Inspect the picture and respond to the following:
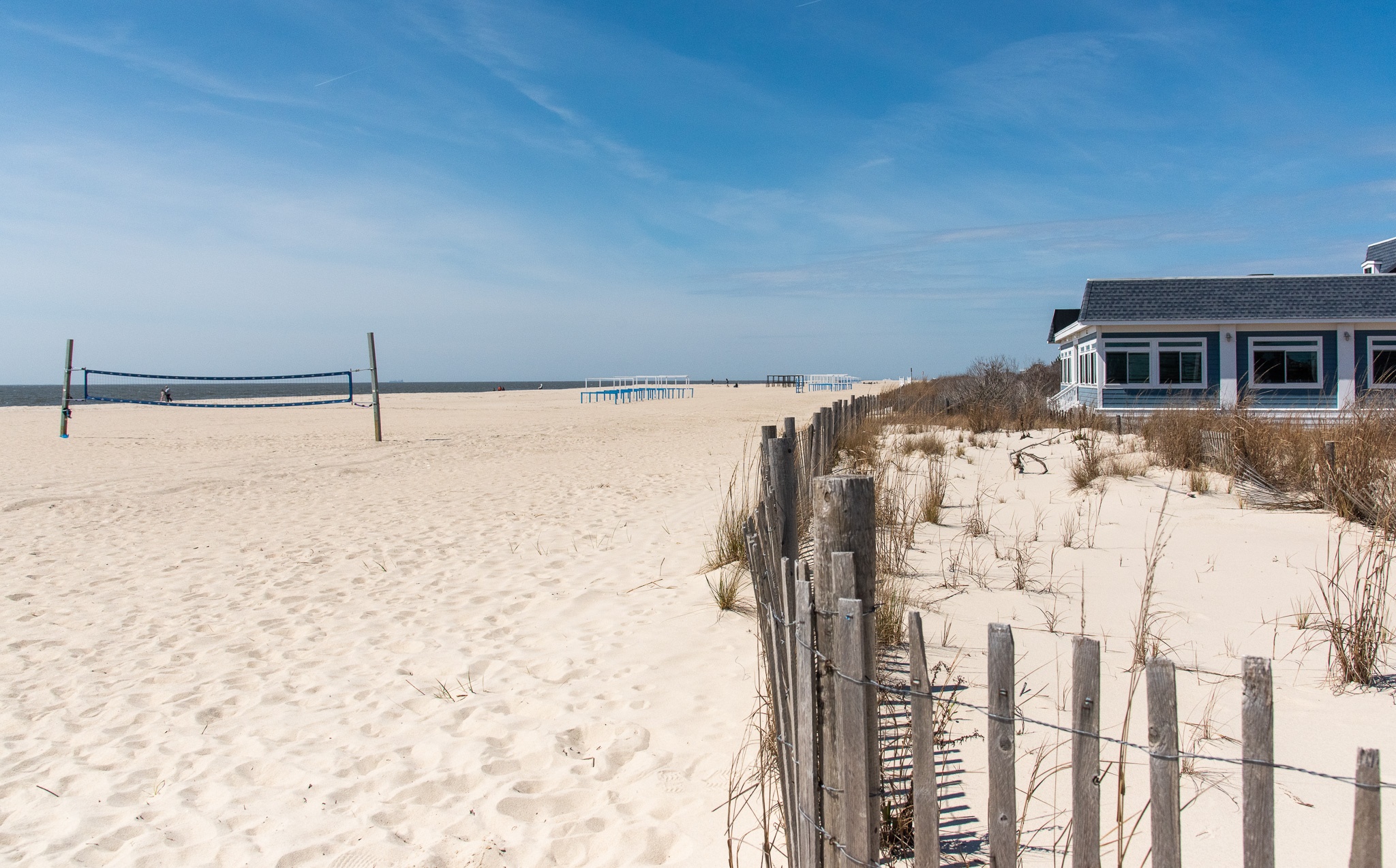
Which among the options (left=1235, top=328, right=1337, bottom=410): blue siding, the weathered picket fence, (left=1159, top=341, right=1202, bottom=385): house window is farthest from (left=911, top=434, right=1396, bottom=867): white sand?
(left=1235, top=328, right=1337, bottom=410): blue siding

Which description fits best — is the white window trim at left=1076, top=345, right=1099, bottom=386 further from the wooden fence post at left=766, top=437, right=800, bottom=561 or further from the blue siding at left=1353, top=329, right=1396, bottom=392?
the wooden fence post at left=766, top=437, right=800, bottom=561

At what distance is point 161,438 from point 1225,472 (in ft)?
69.3

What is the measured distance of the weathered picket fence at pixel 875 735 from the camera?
4.71 ft

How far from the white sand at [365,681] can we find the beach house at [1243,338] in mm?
14286

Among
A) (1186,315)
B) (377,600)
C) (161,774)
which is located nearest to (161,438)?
(377,600)

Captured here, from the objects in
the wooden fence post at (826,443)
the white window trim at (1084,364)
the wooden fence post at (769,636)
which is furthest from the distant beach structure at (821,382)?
the wooden fence post at (769,636)

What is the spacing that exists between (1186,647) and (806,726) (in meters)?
3.07

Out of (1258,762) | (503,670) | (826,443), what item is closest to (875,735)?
(1258,762)

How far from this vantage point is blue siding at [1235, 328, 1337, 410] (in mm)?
18500

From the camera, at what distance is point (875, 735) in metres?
1.95

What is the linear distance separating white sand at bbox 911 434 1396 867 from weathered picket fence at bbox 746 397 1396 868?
0.57 metres

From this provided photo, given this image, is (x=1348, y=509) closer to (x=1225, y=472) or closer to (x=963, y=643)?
(x=1225, y=472)

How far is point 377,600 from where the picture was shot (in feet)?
18.5

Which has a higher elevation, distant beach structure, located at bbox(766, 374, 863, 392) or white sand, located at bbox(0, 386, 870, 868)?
distant beach structure, located at bbox(766, 374, 863, 392)
